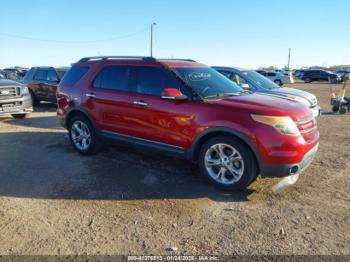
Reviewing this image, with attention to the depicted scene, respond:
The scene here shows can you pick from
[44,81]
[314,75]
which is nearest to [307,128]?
[44,81]

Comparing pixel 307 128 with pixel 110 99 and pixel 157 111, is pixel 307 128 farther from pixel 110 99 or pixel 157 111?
pixel 110 99

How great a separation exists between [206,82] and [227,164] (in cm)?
146

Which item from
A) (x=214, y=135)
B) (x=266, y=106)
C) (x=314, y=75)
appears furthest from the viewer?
(x=314, y=75)

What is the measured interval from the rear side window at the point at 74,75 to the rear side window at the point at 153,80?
1.47 m

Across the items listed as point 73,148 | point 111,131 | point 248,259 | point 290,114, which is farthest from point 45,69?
point 248,259

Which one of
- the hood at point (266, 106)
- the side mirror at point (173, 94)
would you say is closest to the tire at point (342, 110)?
the hood at point (266, 106)

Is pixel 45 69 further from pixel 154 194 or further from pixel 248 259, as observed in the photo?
pixel 248 259

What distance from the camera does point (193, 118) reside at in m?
4.81

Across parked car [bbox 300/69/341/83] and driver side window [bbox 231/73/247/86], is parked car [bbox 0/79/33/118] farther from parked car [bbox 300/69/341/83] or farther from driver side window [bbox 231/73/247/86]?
parked car [bbox 300/69/341/83]

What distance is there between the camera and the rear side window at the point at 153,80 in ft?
17.0

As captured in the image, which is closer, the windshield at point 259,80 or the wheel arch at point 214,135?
the wheel arch at point 214,135

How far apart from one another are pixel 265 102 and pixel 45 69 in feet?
36.1

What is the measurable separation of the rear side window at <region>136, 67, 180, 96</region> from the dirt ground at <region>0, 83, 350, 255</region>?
4.40 feet

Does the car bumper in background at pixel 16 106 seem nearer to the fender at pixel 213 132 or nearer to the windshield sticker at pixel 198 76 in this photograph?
the windshield sticker at pixel 198 76
